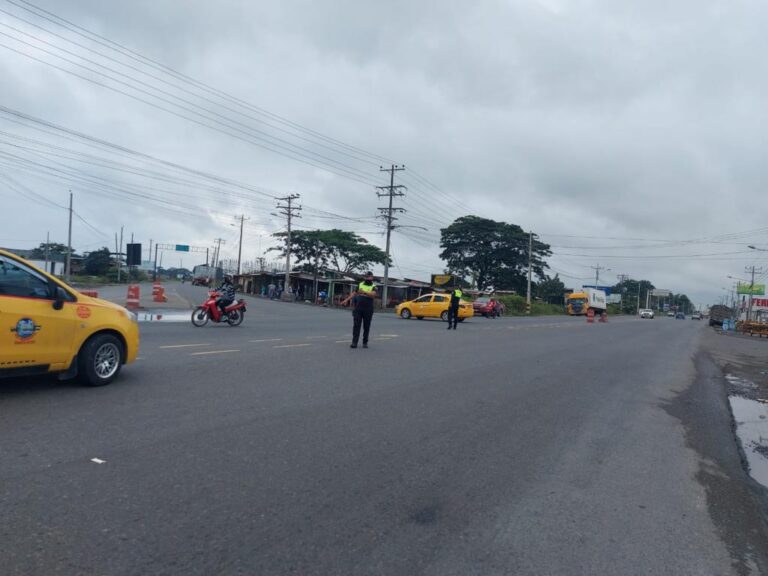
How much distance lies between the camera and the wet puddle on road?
6.01m

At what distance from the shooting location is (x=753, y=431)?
7.86 meters

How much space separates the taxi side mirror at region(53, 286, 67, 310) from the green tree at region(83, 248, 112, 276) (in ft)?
304

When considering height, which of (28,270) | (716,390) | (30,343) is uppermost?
(28,270)

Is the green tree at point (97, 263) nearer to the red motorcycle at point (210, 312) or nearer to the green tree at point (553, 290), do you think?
the green tree at point (553, 290)

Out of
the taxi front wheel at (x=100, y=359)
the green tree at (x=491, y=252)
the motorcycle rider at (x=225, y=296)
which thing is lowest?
the taxi front wheel at (x=100, y=359)

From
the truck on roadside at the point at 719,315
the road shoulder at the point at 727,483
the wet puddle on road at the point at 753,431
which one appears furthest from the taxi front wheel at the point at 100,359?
the truck on roadside at the point at 719,315

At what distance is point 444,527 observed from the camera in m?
3.73

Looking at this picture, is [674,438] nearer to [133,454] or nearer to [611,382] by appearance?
[611,382]

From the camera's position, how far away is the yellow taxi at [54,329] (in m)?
6.08

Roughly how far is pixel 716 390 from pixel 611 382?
2.67 meters

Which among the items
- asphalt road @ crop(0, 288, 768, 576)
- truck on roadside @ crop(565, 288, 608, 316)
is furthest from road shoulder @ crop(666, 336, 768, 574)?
truck on roadside @ crop(565, 288, 608, 316)

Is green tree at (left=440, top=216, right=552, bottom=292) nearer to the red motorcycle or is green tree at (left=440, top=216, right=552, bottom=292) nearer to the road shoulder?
the red motorcycle

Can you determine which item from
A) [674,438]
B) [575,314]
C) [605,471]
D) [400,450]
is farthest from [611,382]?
[575,314]

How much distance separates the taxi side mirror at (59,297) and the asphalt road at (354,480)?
1008 millimetres
